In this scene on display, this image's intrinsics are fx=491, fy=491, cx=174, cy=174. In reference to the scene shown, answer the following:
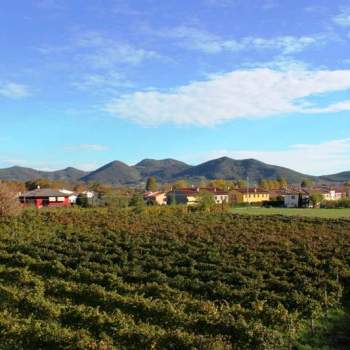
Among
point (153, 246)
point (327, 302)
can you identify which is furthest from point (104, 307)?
point (153, 246)

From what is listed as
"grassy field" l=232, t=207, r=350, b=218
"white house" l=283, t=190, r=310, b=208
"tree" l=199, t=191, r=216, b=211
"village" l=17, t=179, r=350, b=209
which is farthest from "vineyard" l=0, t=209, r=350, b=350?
"white house" l=283, t=190, r=310, b=208

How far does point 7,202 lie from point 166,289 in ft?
84.8

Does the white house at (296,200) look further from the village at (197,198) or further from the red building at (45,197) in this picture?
the red building at (45,197)

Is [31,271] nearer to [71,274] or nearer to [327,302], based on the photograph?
[71,274]

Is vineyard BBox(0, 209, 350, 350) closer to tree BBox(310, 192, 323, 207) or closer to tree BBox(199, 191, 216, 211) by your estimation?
tree BBox(199, 191, 216, 211)

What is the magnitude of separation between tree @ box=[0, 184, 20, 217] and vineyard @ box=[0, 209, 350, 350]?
9832 millimetres

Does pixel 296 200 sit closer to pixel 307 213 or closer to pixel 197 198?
pixel 197 198

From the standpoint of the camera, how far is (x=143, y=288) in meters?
16.2

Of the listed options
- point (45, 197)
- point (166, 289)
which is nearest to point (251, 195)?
point (45, 197)

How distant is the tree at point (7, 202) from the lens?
38.0 metres

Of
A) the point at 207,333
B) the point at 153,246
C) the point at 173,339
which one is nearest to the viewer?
the point at 173,339

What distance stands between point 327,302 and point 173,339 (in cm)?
643

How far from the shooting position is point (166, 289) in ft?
52.3

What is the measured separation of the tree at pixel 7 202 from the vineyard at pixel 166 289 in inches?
387
